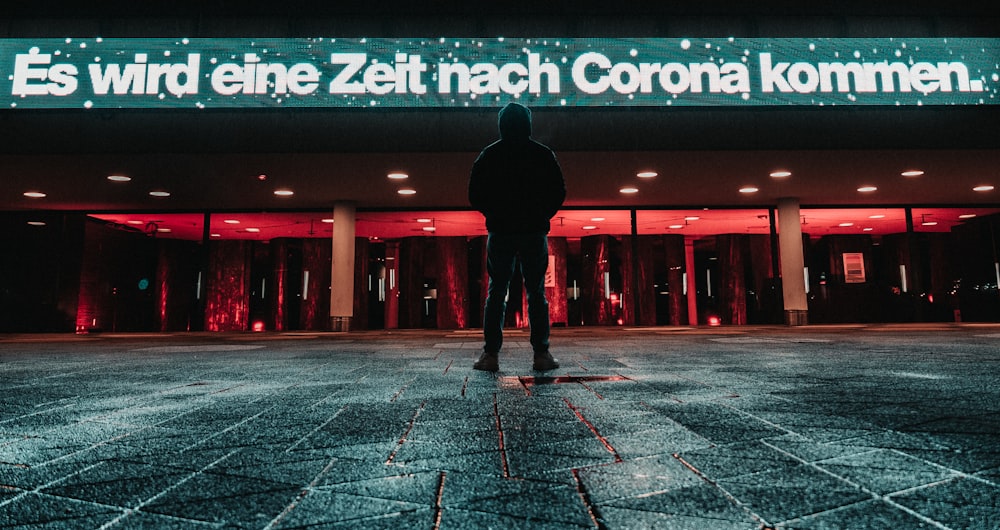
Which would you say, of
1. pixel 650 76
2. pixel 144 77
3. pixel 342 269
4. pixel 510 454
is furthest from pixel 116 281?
pixel 510 454

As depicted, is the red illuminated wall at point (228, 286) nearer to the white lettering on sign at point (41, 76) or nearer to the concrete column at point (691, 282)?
the white lettering on sign at point (41, 76)

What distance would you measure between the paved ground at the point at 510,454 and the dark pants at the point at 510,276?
648mm

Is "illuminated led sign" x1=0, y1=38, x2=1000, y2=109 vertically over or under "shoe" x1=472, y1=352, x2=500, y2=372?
over

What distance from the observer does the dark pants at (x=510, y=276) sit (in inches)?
120

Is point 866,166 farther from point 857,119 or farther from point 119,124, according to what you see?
point 119,124

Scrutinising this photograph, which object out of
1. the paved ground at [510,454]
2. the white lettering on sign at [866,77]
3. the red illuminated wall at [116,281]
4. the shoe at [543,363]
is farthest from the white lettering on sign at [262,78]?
the red illuminated wall at [116,281]

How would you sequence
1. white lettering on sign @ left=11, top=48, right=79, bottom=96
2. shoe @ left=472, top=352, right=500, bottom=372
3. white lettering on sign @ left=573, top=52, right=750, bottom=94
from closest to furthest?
shoe @ left=472, top=352, right=500, bottom=372 < white lettering on sign @ left=11, top=48, right=79, bottom=96 < white lettering on sign @ left=573, top=52, right=750, bottom=94

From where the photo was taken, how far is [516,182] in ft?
9.91

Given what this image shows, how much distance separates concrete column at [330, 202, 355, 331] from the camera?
1107cm

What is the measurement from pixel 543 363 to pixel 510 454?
Answer: 6.03 ft

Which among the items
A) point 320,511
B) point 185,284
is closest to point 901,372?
point 320,511

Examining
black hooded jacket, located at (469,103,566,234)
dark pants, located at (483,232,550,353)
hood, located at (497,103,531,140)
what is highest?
hood, located at (497,103,531,140)

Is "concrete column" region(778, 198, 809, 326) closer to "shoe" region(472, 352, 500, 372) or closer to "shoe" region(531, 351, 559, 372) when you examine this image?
"shoe" region(531, 351, 559, 372)

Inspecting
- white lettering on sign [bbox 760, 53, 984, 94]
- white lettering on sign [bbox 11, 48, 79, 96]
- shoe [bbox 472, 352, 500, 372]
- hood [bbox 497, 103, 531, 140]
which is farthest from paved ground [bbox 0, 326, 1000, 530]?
white lettering on sign [bbox 11, 48, 79, 96]
